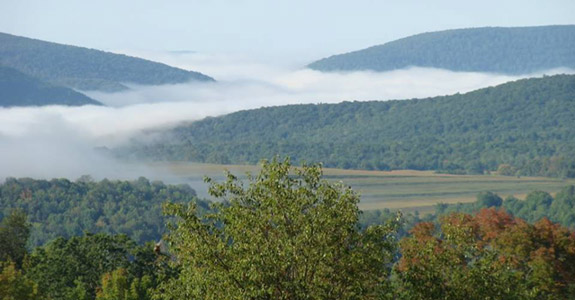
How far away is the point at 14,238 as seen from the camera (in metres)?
97.5

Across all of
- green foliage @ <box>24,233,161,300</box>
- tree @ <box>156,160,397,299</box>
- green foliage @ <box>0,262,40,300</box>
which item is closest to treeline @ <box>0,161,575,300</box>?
tree @ <box>156,160,397,299</box>

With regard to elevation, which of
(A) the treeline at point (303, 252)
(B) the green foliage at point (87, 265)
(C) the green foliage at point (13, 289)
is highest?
(A) the treeline at point (303, 252)

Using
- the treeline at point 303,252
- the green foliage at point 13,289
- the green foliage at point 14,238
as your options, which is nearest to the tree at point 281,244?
the treeline at point 303,252

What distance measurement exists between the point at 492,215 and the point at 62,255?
33940mm

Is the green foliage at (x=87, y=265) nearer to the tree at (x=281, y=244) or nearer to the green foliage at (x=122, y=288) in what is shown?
the green foliage at (x=122, y=288)

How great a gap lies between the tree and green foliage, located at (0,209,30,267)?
56.1 metres

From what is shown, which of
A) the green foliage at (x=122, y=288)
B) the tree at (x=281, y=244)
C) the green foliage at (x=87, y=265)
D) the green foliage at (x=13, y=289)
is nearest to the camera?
the tree at (x=281, y=244)

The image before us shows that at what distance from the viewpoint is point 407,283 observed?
42.3 m

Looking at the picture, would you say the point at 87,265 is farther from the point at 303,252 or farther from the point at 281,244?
the point at 303,252

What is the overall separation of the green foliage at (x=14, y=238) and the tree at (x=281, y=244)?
56.1 metres

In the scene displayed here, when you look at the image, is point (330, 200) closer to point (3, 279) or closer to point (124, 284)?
point (3, 279)

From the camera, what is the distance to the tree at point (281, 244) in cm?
3809

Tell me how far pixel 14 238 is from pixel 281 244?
63.5 meters

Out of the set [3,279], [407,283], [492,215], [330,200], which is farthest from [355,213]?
[492,215]
